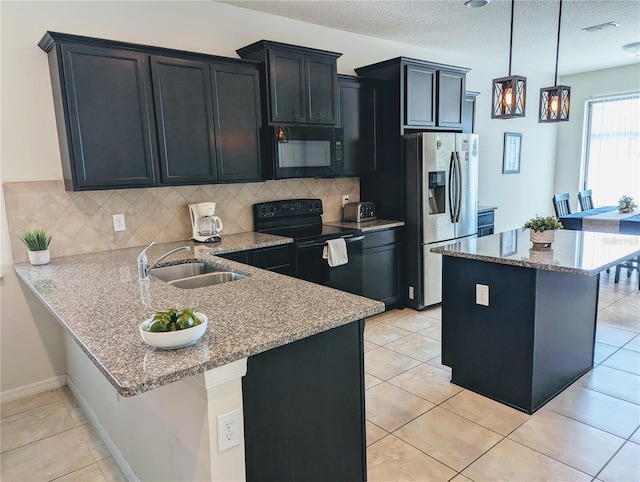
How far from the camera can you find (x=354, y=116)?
13.7 feet

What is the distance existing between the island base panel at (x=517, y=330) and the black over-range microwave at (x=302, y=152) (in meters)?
1.50

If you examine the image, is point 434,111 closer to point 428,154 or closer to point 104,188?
point 428,154

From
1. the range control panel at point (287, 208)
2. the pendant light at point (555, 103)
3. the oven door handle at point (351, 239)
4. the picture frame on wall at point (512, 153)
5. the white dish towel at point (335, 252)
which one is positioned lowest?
the white dish towel at point (335, 252)

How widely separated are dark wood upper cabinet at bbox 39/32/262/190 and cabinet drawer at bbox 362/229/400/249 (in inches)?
47.4

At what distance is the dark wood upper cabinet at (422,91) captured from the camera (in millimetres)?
4137

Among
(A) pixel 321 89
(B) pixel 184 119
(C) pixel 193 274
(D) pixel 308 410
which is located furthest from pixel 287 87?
(D) pixel 308 410

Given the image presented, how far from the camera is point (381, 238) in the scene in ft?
13.6

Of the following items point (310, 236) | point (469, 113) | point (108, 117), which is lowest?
point (310, 236)

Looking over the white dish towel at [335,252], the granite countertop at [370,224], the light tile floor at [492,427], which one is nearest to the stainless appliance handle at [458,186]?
the granite countertop at [370,224]

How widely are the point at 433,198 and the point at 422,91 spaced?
3.42 feet

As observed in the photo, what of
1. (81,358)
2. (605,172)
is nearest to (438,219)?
(81,358)

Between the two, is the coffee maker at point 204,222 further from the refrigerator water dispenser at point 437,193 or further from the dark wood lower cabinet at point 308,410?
the refrigerator water dispenser at point 437,193

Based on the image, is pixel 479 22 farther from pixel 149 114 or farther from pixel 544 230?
pixel 149 114

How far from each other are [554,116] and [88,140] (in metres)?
3.03
